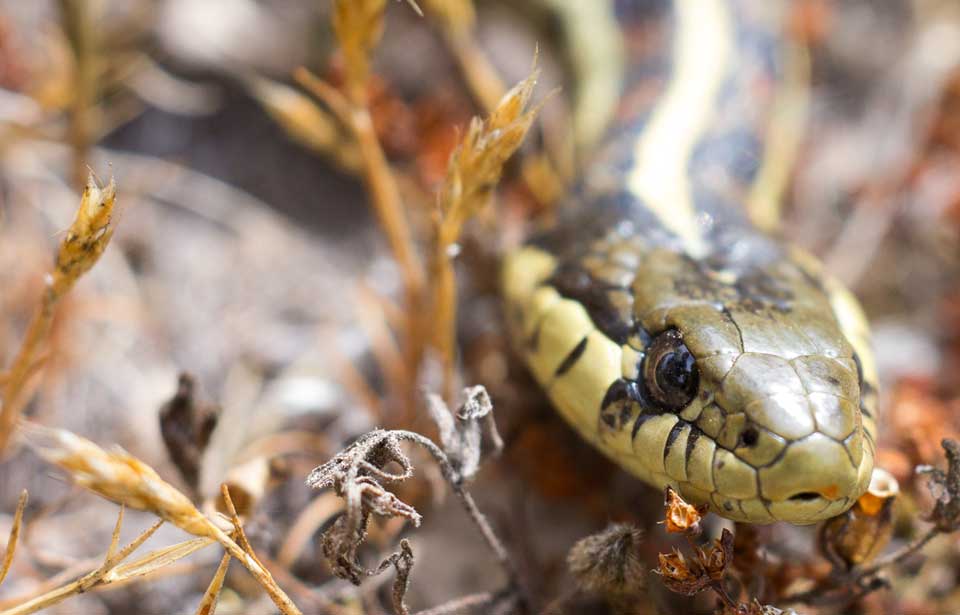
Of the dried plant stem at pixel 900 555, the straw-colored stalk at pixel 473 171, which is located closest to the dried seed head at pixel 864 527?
the dried plant stem at pixel 900 555

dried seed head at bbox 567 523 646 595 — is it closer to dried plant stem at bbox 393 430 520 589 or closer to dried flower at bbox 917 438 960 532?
dried plant stem at bbox 393 430 520 589

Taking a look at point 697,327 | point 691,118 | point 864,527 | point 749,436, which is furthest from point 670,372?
point 691,118

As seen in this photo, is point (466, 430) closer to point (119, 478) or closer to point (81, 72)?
point (119, 478)

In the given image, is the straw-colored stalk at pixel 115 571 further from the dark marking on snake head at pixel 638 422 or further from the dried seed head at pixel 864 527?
the dried seed head at pixel 864 527

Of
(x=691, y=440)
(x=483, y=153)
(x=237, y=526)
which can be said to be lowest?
(x=691, y=440)

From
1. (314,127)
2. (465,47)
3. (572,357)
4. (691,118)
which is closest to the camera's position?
(572,357)

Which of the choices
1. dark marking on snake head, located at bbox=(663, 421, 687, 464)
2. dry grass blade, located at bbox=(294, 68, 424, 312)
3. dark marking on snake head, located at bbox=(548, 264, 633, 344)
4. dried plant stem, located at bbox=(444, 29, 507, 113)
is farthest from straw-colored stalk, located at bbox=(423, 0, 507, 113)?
dark marking on snake head, located at bbox=(663, 421, 687, 464)

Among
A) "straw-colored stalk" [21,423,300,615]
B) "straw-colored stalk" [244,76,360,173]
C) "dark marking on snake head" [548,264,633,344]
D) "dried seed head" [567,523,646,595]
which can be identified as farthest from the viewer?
"straw-colored stalk" [244,76,360,173]
